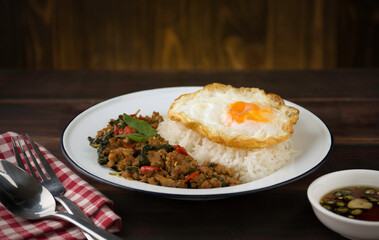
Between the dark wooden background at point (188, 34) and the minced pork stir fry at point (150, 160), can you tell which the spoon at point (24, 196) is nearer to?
the minced pork stir fry at point (150, 160)

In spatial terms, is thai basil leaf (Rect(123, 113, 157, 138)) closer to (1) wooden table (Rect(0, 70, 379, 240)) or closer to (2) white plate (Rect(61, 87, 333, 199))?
(2) white plate (Rect(61, 87, 333, 199))

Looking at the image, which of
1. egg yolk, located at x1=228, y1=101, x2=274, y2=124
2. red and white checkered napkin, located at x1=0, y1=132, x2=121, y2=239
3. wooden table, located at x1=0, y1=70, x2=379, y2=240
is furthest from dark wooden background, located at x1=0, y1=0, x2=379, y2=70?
red and white checkered napkin, located at x1=0, y1=132, x2=121, y2=239

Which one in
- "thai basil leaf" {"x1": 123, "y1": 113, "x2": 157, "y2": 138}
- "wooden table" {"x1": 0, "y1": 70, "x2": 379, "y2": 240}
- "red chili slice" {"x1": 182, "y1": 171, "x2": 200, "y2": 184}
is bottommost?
"wooden table" {"x1": 0, "y1": 70, "x2": 379, "y2": 240}

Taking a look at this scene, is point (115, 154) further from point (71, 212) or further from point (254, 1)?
point (254, 1)

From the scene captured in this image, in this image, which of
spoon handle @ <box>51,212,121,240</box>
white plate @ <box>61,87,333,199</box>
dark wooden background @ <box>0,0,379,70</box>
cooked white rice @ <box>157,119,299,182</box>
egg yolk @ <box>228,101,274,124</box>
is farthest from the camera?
dark wooden background @ <box>0,0,379,70</box>

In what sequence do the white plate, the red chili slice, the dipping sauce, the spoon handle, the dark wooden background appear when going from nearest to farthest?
1. the spoon handle
2. the dipping sauce
3. the white plate
4. the red chili slice
5. the dark wooden background

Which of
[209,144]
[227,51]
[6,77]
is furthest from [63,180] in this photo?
[227,51]

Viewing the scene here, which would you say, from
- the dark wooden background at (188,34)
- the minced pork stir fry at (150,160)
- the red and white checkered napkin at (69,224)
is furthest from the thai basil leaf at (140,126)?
the dark wooden background at (188,34)
